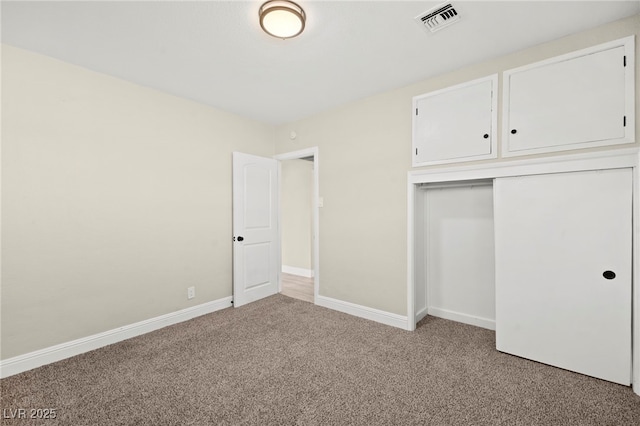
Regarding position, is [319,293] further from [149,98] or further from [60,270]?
[149,98]

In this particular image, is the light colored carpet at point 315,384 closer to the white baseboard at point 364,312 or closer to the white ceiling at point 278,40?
the white baseboard at point 364,312

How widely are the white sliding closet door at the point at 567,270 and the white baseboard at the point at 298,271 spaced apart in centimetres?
356

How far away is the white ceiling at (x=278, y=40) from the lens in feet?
6.26

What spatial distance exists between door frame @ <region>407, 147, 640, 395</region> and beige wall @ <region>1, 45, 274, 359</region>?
95.2 inches

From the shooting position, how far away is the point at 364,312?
11.1ft

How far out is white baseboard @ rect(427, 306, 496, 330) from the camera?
3.01m

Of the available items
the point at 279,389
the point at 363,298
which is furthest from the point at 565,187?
the point at 279,389

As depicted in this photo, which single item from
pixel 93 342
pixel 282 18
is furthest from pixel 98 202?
pixel 282 18

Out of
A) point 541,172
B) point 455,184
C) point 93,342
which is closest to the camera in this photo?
point 541,172

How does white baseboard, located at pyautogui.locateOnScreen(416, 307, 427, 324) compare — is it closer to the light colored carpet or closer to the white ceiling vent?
the light colored carpet

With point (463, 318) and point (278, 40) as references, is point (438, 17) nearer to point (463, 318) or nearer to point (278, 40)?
point (278, 40)

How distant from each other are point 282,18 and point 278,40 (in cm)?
38

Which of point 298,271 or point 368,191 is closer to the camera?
point 368,191

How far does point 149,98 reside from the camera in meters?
3.07
